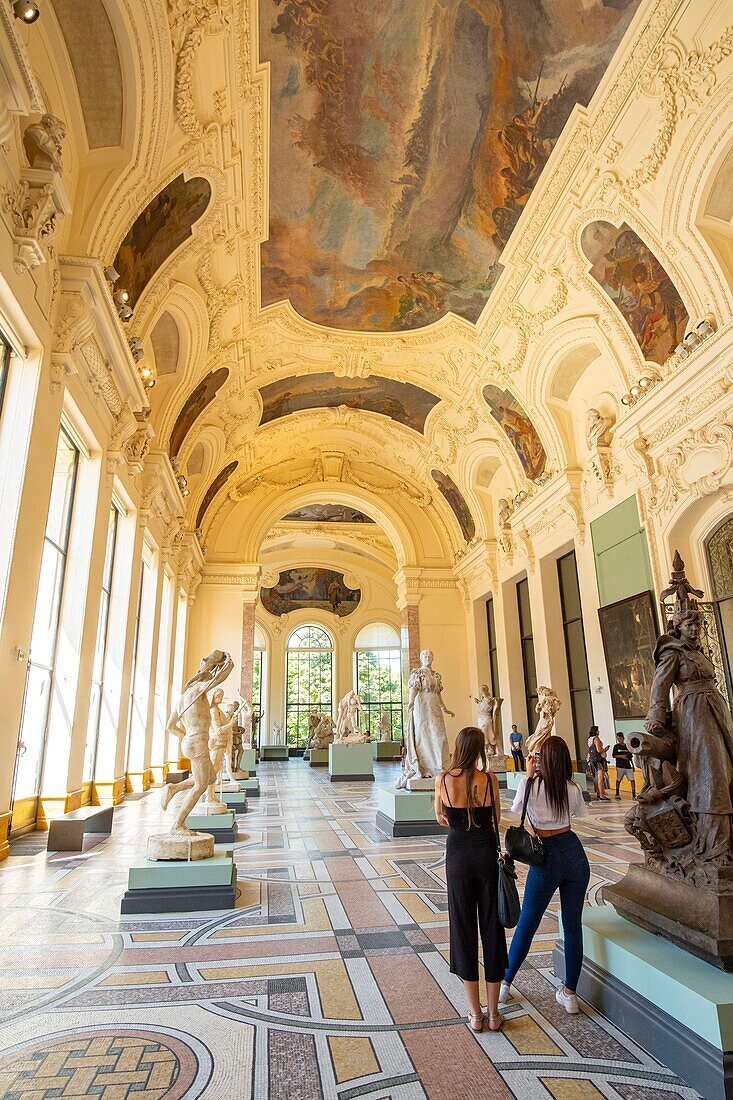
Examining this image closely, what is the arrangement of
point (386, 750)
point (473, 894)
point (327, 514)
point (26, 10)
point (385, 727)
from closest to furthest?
point (473, 894), point (26, 10), point (386, 750), point (327, 514), point (385, 727)

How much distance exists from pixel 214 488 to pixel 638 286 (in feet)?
49.1

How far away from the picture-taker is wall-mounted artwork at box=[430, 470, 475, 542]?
23.0m

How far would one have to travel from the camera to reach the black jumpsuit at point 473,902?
9.95 feet

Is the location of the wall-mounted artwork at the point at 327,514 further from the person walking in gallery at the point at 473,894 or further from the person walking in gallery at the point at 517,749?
the person walking in gallery at the point at 473,894

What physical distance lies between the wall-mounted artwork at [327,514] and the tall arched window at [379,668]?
25.8 ft

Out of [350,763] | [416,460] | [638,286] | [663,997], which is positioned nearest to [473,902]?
[663,997]

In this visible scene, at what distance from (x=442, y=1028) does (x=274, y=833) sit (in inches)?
242

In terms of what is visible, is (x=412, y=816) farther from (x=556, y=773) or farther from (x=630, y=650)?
(x=630, y=650)

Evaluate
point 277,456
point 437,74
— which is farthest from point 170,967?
point 277,456

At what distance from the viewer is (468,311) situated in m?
15.9

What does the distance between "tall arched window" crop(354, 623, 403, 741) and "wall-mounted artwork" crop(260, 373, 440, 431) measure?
1769cm

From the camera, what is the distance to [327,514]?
105 ft

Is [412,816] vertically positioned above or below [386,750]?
below

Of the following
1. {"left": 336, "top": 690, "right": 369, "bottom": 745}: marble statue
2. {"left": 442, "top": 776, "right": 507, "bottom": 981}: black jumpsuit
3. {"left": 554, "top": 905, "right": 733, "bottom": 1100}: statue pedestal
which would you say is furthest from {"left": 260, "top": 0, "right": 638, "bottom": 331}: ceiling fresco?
{"left": 336, "top": 690, "right": 369, "bottom": 745}: marble statue
